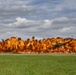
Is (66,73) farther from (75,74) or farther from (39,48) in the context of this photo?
(39,48)

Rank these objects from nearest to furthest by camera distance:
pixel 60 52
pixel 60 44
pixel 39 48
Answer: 1. pixel 60 44
2. pixel 60 52
3. pixel 39 48

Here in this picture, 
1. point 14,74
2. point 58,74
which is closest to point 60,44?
point 58,74

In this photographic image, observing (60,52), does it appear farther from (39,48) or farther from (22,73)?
(22,73)

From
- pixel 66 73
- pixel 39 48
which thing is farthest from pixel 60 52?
pixel 66 73

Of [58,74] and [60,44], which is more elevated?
[60,44]

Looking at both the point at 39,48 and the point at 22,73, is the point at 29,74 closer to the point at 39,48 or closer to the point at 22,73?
the point at 22,73

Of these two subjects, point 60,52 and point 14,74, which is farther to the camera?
point 60,52

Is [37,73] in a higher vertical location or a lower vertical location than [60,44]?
lower

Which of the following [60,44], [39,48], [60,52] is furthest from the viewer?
[39,48]

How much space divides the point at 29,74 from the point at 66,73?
3.06 meters

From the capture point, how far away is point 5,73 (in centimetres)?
2642

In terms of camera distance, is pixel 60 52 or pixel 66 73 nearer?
pixel 66 73

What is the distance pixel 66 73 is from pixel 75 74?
1.03 metres

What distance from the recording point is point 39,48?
115438 millimetres
